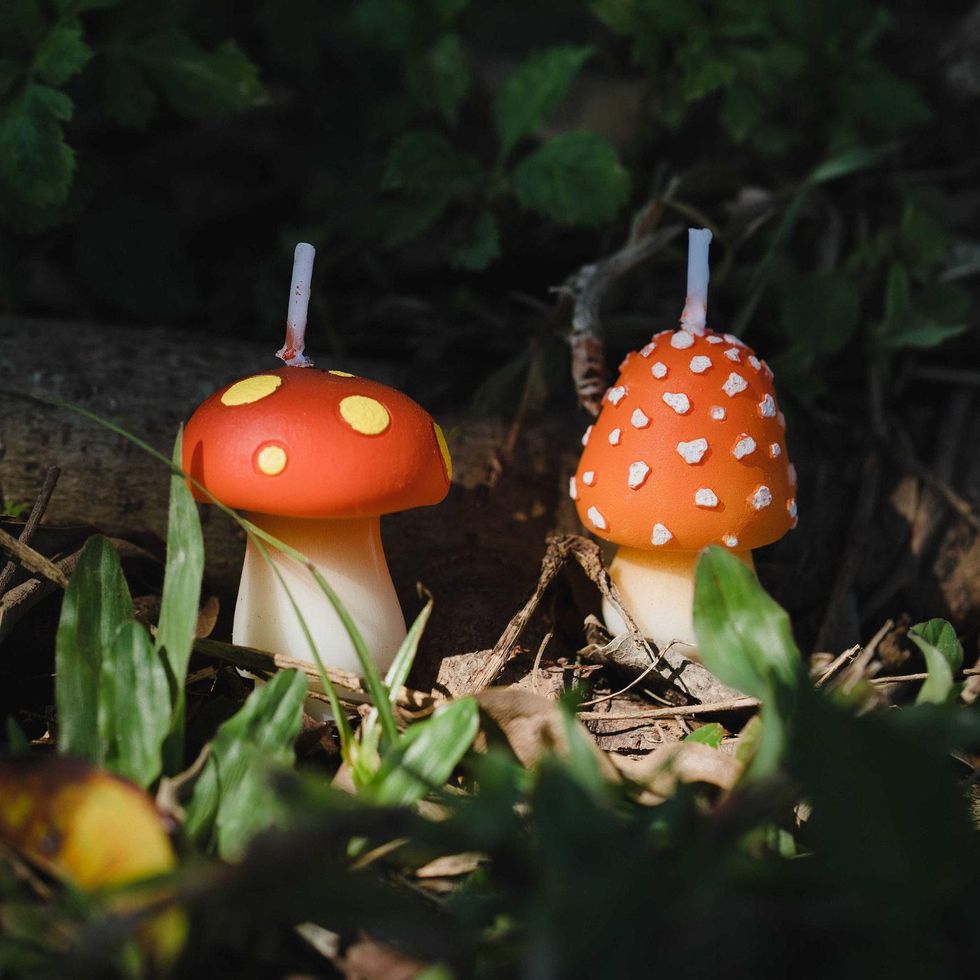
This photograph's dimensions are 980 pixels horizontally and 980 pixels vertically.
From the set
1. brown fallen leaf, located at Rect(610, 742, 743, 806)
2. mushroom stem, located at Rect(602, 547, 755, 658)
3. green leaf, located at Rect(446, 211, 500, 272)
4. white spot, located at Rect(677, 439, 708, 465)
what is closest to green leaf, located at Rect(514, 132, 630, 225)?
green leaf, located at Rect(446, 211, 500, 272)

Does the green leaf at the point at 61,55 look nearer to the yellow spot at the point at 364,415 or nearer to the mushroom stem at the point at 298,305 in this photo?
the mushroom stem at the point at 298,305

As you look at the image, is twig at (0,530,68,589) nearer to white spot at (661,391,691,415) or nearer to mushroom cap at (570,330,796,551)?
mushroom cap at (570,330,796,551)

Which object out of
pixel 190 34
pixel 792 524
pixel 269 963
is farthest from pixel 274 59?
pixel 269 963

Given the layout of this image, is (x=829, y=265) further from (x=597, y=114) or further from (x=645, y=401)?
(x=645, y=401)

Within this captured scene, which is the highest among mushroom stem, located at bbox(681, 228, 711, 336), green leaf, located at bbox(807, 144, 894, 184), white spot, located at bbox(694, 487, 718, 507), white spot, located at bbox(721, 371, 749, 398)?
green leaf, located at bbox(807, 144, 894, 184)

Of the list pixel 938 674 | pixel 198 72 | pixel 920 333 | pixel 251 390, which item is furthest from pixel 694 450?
pixel 198 72

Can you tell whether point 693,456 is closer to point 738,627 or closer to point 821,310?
point 738,627
